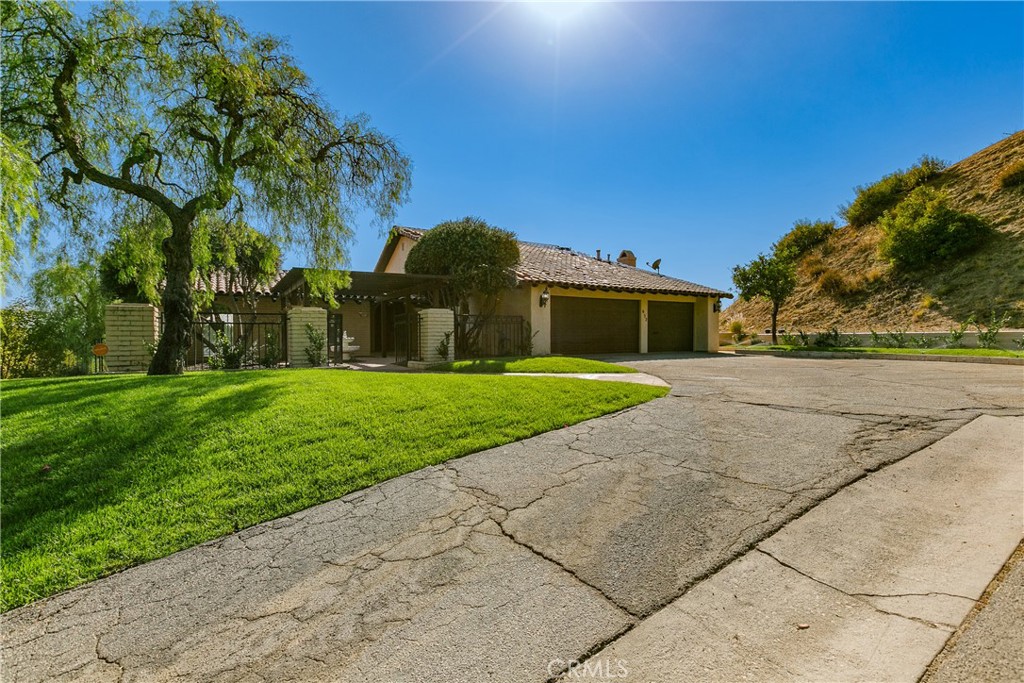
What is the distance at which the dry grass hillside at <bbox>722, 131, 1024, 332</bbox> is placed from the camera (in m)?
18.9

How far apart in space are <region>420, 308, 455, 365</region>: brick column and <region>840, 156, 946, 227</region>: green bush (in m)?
31.5

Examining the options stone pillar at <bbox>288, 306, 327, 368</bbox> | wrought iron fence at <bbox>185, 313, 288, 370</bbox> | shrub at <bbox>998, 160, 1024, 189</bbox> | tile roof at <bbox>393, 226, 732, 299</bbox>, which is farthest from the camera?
shrub at <bbox>998, 160, 1024, 189</bbox>

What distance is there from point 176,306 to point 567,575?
9.42 m

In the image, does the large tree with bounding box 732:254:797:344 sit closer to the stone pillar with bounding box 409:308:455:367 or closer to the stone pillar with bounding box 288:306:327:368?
the stone pillar with bounding box 409:308:455:367

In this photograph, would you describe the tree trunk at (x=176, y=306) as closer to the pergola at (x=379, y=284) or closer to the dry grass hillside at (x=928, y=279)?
the pergola at (x=379, y=284)

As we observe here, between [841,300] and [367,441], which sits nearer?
[367,441]

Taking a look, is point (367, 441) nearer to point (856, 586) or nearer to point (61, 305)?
point (856, 586)

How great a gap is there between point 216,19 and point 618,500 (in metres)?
10.5

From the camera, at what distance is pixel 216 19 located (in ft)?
25.5

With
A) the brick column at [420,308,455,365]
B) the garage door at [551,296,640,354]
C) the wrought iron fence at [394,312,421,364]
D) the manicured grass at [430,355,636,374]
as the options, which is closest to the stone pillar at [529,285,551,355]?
the garage door at [551,296,640,354]

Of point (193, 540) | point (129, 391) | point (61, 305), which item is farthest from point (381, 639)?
point (61, 305)

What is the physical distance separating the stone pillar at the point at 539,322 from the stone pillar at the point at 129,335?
1028 centimetres

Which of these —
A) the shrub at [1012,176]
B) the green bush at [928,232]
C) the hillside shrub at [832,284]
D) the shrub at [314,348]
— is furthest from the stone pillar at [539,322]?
the shrub at [1012,176]

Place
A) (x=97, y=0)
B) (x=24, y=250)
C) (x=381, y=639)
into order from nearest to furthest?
(x=381, y=639)
(x=97, y=0)
(x=24, y=250)
